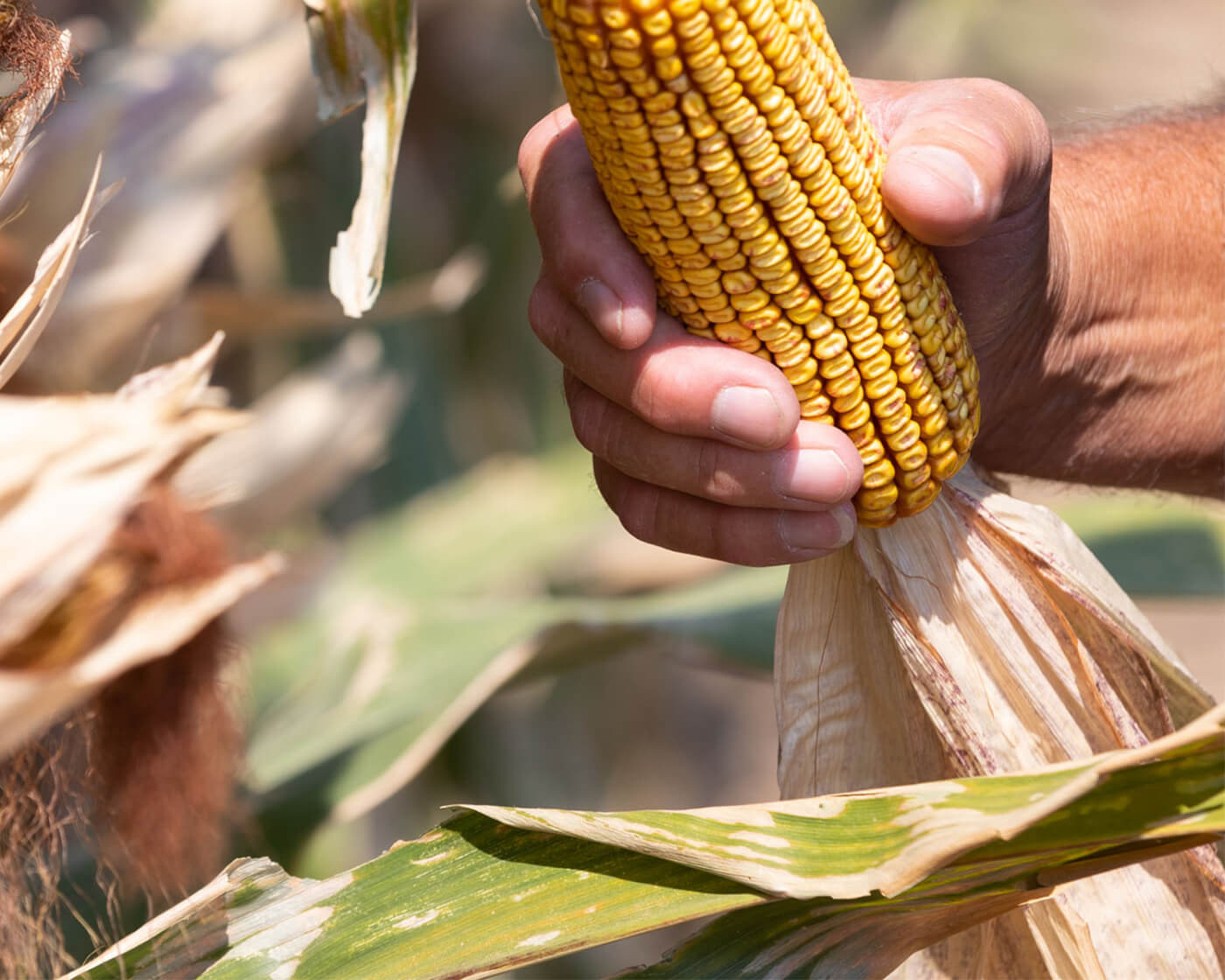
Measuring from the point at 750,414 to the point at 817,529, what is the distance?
75 millimetres

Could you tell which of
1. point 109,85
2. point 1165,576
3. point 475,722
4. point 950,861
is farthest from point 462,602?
point 950,861

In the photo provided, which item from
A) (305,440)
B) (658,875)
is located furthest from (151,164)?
(658,875)

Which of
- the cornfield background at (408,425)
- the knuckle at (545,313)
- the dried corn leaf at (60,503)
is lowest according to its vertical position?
the cornfield background at (408,425)

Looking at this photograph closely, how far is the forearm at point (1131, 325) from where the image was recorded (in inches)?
30.0

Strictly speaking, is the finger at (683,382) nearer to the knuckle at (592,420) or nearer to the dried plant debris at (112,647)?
the knuckle at (592,420)

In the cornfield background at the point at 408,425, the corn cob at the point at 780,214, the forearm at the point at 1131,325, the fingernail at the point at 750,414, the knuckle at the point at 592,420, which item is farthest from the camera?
the cornfield background at the point at 408,425

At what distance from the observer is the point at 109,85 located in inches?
35.3

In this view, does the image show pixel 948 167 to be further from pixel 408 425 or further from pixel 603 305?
pixel 408 425

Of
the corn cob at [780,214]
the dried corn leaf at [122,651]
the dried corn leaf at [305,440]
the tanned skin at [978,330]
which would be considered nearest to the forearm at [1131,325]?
the tanned skin at [978,330]

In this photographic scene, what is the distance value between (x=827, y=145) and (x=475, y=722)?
3.32ft

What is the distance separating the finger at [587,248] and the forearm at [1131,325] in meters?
0.32

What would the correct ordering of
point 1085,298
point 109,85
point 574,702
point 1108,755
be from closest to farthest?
point 1108,755 < point 1085,298 < point 109,85 < point 574,702

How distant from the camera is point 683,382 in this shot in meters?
0.54

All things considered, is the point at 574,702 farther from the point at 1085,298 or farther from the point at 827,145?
the point at 827,145
